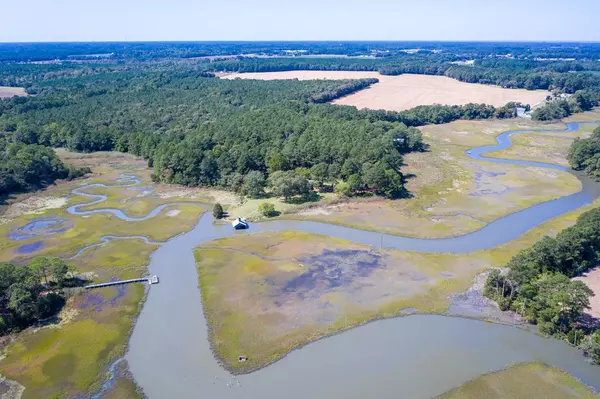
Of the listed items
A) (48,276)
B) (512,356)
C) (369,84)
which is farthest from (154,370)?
(369,84)

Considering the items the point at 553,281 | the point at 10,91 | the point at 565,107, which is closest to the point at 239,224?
the point at 553,281

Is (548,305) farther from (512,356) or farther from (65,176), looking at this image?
(65,176)

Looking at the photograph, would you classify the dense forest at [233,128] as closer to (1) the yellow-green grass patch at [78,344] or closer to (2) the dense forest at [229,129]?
(2) the dense forest at [229,129]

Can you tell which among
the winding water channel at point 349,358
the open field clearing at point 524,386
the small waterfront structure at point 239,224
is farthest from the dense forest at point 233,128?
the open field clearing at point 524,386

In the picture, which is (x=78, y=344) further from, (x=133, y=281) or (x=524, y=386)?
(x=524, y=386)

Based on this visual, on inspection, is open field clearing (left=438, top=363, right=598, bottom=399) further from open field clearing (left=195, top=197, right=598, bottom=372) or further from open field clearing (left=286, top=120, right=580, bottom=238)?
open field clearing (left=286, top=120, right=580, bottom=238)

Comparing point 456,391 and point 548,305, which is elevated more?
point 548,305

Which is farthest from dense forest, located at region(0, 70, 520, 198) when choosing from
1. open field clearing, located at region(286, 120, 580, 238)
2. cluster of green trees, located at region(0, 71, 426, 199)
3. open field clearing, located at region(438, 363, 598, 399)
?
open field clearing, located at region(438, 363, 598, 399)
